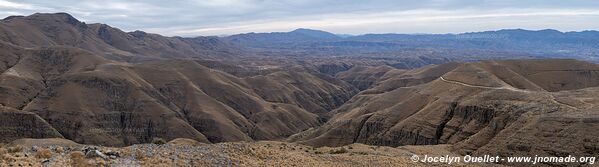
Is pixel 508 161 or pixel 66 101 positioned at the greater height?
pixel 508 161

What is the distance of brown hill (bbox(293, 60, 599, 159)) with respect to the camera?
153 feet

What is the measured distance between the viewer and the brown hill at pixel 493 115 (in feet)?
153

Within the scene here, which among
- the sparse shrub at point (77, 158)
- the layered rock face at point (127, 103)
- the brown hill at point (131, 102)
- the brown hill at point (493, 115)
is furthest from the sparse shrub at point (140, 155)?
the brown hill at point (131, 102)

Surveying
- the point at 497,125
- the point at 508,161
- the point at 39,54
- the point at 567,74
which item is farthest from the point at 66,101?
the point at 567,74

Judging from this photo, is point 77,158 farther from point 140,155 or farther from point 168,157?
point 168,157

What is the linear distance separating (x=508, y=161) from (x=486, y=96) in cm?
3479

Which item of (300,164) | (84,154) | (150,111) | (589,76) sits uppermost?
(84,154)

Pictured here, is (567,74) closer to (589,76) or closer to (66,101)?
(589,76)

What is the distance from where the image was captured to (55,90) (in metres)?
135

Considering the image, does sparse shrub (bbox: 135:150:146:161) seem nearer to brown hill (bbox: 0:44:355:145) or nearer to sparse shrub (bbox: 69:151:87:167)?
sparse shrub (bbox: 69:151:87:167)

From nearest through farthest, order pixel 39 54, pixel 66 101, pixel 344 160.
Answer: pixel 344 160, pixel 66 101, pixel 39 54

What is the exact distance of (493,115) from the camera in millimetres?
68438

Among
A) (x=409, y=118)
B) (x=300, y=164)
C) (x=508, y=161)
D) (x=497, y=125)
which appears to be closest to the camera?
(x=300, y=164)

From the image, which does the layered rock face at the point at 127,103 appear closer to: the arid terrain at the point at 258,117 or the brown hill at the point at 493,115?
the arid terrain at the point at 258,117
